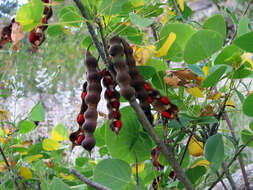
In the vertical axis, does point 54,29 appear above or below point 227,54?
above

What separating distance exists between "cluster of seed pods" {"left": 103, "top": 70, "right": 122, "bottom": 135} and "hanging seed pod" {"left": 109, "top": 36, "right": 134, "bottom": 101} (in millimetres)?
35

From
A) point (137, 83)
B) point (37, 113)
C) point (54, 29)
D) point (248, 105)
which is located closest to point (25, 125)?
point (37, 113)

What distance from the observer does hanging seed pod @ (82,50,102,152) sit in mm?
379

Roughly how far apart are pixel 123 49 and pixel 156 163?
229 millimetres

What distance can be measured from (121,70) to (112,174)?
177 millimetres

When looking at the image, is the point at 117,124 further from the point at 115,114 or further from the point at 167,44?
the point at 167,44

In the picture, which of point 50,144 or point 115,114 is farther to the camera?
point 50,144

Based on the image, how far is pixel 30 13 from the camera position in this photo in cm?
38

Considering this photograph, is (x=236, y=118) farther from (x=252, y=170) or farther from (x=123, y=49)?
(x=123, y=49)

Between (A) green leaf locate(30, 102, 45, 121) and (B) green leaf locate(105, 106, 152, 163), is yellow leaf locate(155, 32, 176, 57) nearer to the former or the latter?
(B) green leaf locate(105, 106, 152, 163)

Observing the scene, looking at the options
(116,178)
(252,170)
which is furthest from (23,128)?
(252,170)

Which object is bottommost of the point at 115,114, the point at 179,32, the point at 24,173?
the point at 24,173

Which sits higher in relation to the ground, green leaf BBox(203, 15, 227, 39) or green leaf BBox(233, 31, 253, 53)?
green leaf BBox(203, 15, 227, 39)

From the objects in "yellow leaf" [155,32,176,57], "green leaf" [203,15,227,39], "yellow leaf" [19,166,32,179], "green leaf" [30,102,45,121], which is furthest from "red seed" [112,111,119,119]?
"yellow leaf" [19,166,32,179]
